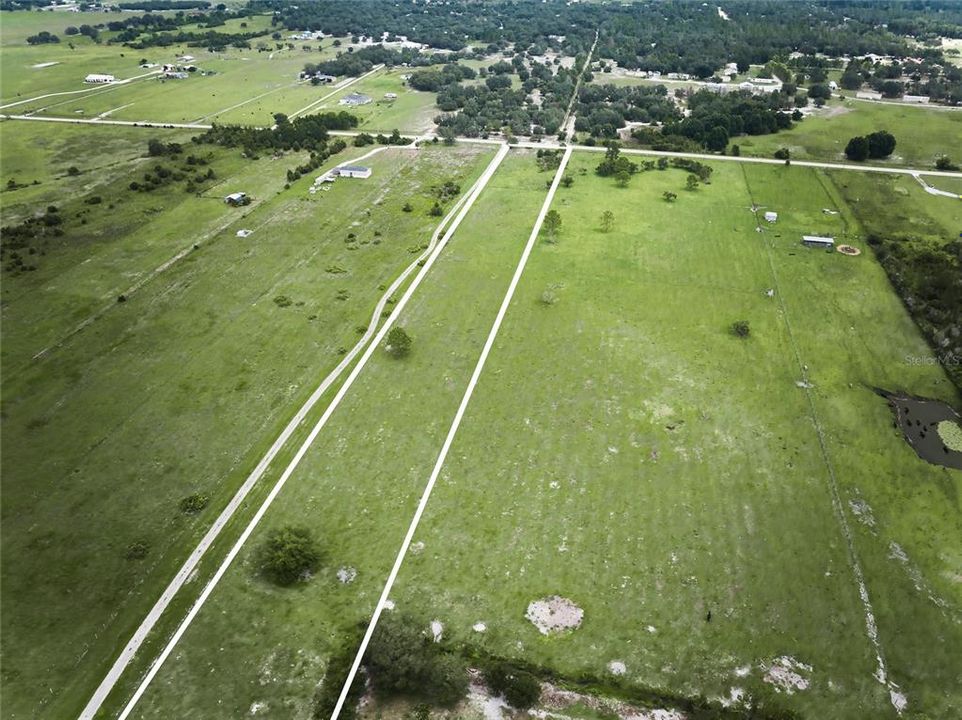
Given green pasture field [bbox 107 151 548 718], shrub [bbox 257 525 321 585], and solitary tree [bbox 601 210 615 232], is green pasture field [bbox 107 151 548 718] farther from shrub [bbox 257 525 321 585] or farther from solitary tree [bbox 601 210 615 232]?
solitary tree [bbox 601 210 615 232]

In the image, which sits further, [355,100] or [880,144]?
[355,100]

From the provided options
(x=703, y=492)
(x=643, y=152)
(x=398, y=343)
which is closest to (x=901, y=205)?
(x=643, y=152)

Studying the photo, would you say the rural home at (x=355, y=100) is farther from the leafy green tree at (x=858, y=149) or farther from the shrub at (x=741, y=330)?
the shrub at (x=741, y=330)

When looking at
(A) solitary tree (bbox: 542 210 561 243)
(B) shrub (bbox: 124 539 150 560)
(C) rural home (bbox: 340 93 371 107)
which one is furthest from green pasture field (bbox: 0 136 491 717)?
(C) rural home (bbox: 340 93 371 107)

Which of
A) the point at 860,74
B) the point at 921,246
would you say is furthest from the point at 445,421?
the point at 860,74

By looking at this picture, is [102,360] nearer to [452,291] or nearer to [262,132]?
[452,291]

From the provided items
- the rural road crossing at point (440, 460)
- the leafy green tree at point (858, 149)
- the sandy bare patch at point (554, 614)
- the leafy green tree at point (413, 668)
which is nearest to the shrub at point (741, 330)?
the rural road crossing at point (440, 460)

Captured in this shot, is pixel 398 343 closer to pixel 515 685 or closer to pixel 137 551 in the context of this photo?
pixel 137 551
